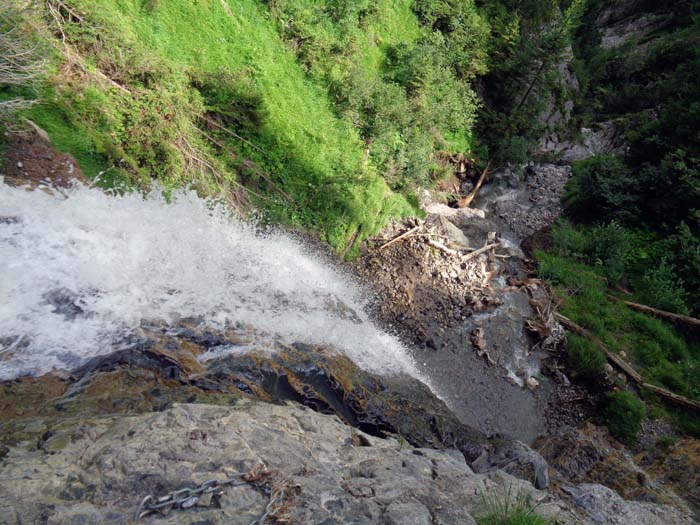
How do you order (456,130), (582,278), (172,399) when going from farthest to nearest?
(456,130)
(582,278)
(172,399)

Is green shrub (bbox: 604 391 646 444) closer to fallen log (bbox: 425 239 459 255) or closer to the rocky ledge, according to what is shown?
the rocky ledge

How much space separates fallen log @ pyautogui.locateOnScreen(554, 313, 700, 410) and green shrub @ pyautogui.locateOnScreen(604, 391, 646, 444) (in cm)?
83

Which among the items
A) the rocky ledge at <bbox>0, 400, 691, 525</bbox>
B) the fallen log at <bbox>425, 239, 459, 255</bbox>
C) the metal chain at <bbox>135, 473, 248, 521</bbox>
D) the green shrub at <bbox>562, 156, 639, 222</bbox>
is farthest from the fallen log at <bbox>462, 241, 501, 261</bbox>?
the metal chain at <bbox>135, 473, 248, 521</bbox>

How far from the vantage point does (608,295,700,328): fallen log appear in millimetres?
11324

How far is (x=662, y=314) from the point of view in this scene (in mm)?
11695

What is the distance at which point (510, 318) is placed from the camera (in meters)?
10.8

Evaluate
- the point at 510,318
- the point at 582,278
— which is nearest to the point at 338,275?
the point at 510,318

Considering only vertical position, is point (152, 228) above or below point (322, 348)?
above

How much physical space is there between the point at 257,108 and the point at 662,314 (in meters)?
13.0

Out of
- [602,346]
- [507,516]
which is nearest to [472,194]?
[602,346]

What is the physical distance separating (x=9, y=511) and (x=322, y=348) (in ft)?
15.8

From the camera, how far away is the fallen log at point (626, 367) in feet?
30.9

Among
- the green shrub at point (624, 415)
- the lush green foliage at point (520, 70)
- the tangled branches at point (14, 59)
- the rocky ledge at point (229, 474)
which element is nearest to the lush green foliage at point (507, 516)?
the rocky ledge at point (229, 474)

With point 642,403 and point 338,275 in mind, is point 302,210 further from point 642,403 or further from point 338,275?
point 642,403
